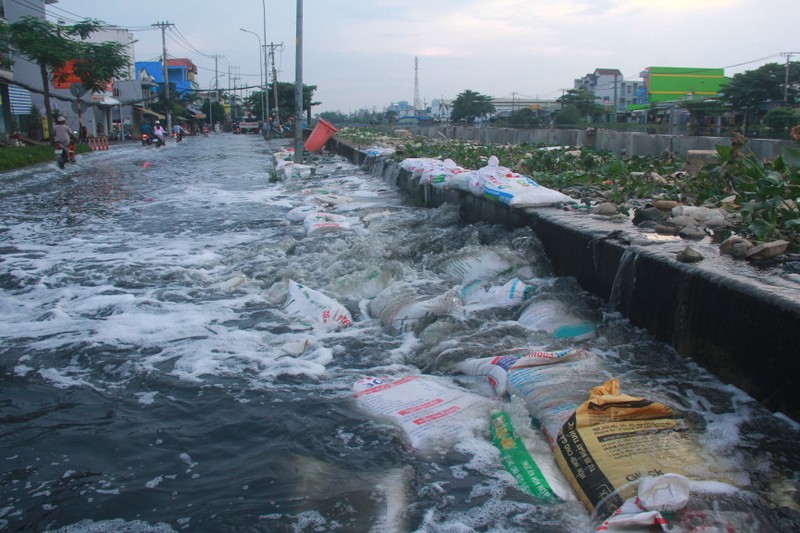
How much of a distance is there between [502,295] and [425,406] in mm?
1680

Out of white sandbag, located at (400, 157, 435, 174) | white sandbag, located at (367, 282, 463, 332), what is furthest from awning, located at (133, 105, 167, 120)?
white sandbag, located at (367, 282, 463, 332)

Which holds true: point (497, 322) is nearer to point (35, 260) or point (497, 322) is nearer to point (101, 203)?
point (35, 260)

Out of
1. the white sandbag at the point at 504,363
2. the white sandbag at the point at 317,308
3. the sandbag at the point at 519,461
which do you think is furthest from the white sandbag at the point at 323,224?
the sandbag at the point at 519,461

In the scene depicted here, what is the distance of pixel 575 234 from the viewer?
4582 millimetres

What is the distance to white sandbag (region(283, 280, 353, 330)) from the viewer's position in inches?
165

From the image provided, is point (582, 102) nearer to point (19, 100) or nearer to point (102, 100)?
point (102, 100)

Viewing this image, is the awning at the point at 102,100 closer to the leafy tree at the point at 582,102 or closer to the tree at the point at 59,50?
the tree at the point at 59,50

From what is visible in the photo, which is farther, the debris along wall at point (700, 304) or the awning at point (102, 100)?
the awning at point (102, 100)

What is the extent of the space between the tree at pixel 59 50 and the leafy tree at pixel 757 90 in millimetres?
21165

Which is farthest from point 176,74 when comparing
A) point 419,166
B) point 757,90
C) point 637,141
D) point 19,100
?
point 419,166

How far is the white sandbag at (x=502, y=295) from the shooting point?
4273 millimetres

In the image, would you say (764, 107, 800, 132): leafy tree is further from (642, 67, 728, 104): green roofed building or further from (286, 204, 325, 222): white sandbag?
(642, 67, 728, 104): green roofed building

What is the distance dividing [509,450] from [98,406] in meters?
1.87

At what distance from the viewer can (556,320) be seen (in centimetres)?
381
